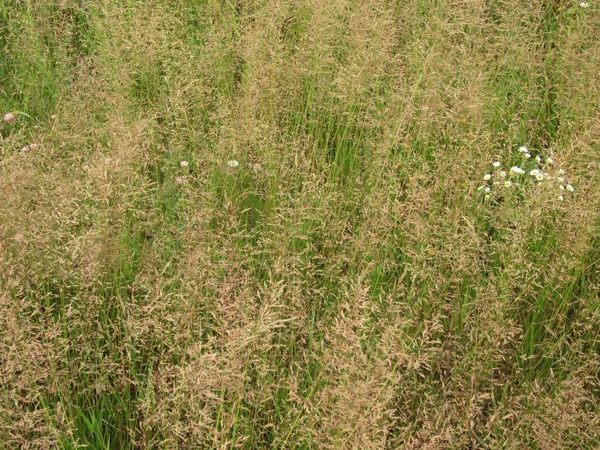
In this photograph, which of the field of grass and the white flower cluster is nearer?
the field of grass

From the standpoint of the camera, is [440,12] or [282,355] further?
[440,12]

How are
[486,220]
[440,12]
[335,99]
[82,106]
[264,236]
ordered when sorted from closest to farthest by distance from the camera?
[264,236], [486,220], [82,106], [335,99], [440,12]

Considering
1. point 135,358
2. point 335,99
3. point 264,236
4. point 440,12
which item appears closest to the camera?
point 135,358

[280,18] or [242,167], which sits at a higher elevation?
[280,18]

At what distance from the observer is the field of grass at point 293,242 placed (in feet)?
5.39

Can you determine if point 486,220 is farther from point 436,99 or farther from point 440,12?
point 440,12

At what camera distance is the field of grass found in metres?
1.64

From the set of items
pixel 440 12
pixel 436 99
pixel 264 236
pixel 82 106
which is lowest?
pixel 264 236

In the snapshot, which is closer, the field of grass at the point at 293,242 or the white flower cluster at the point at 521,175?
the field of grass at the point at 293,242

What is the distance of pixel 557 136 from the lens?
→ 9.09 ft

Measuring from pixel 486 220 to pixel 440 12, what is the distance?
3.78ft

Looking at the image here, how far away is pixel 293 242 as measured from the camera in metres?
2.12

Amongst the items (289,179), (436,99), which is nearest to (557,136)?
(436,99)

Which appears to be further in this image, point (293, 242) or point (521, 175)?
point (521, 175)
